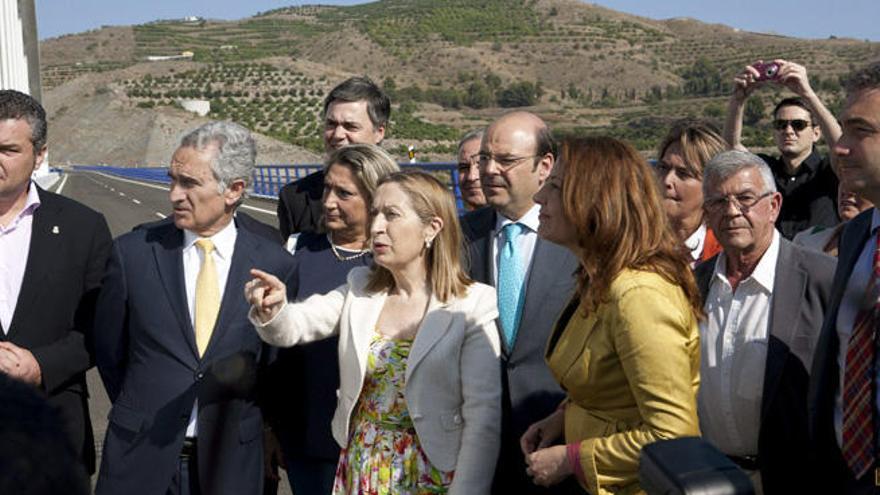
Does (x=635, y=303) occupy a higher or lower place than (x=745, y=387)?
higher

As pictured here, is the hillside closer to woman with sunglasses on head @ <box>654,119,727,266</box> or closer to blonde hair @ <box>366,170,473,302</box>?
woman with sunglasses on head @ <box>654,119,727,266</box>

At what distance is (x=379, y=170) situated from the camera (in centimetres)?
386

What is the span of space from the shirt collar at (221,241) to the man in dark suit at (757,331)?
1639mm

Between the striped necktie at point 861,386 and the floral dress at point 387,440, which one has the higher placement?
the striped necktie at point 861,386

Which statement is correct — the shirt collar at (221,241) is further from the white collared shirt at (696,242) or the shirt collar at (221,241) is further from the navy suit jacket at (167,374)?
the white collared shirt at (696,242)

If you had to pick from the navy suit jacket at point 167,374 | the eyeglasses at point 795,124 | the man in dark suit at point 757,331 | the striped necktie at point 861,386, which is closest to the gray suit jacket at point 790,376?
the man in dark suit at point 757,331

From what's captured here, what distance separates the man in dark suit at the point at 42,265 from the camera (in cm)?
354

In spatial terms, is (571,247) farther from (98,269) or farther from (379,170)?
(98,269)

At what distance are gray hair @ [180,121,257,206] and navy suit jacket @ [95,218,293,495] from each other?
0.27m

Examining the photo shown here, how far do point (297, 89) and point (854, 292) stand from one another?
134 m

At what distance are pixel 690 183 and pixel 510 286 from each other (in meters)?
1.20

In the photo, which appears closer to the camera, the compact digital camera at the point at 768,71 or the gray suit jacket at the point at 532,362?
the gray suit jacket at the point at 532,362

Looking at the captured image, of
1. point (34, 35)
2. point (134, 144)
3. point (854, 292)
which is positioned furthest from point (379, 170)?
point (134, 144)

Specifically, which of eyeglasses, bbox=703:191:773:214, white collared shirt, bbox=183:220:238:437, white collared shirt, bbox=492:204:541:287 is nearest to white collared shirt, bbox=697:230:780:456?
eyeglasses, bbox=703:191:773:214
